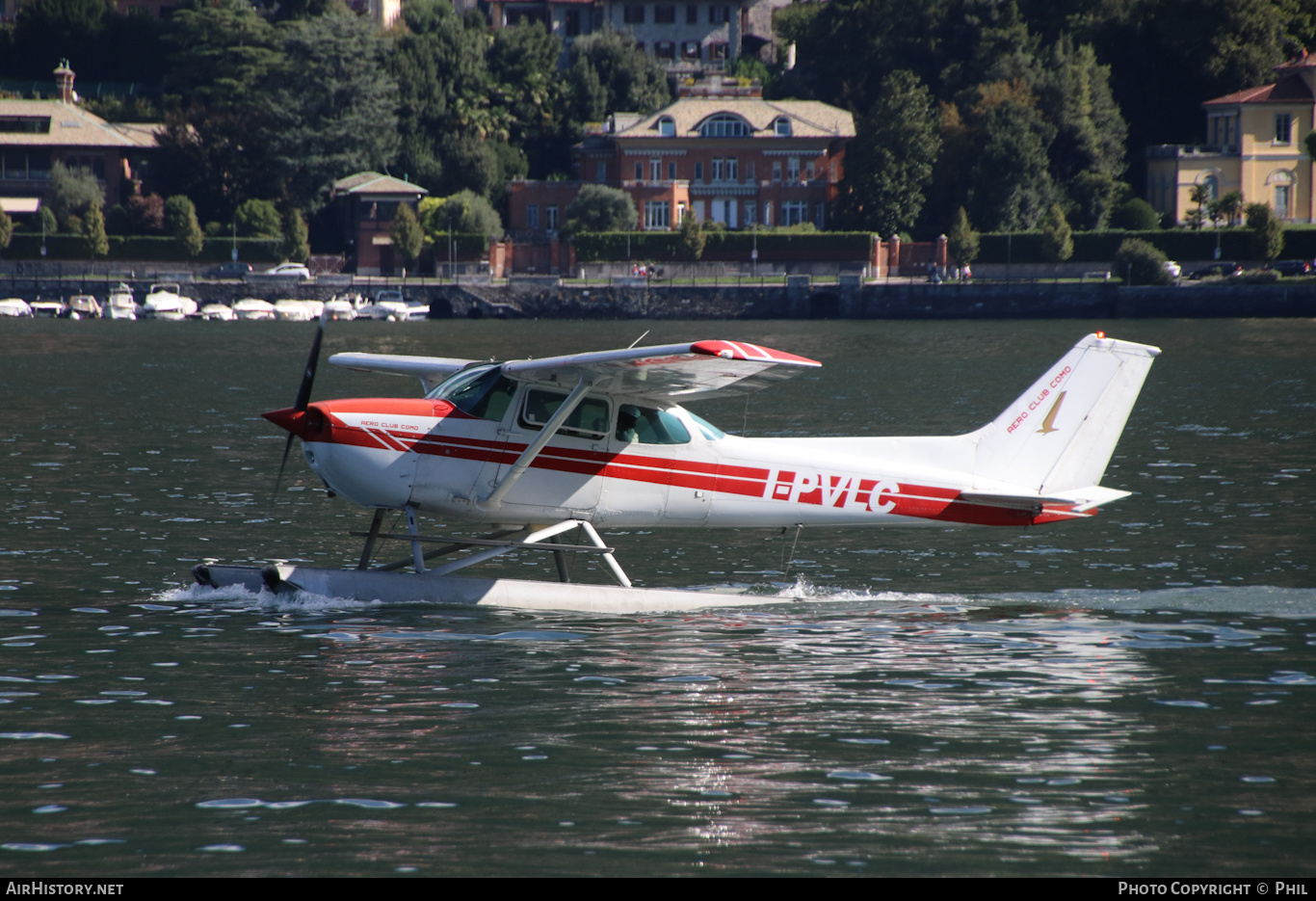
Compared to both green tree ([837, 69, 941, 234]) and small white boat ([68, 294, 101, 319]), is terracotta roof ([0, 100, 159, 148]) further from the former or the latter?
green tree ([837, 69, 941, 234])

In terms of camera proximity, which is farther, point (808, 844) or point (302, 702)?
point (302, 702)

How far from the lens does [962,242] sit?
96688 millimetres

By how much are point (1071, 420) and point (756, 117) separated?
9720 cm

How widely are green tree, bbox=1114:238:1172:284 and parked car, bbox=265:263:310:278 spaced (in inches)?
2135

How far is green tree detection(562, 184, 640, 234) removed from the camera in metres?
102

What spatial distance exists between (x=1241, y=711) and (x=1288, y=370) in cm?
4408

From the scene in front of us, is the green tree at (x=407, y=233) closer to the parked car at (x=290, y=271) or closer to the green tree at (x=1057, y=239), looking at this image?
the parked car at (x=290, y=271)

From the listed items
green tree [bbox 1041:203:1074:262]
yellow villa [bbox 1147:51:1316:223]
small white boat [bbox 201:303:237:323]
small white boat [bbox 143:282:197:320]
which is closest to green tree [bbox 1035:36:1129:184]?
yellow villa [bbox 1147:51:1316:223]

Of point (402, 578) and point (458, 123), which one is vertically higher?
point (458, 123)

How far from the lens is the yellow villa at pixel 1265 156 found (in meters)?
103

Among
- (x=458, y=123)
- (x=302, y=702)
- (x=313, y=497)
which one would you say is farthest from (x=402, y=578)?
(x=458, y=123)

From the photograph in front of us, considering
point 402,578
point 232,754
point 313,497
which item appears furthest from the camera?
point 313,497

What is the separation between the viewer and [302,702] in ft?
35.1
